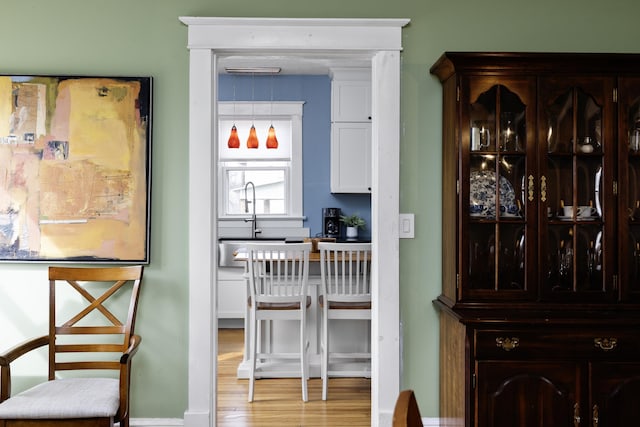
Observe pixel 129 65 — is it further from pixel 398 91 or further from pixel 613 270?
pixel 613 270

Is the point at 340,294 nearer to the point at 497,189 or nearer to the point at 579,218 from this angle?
the point at 497,189

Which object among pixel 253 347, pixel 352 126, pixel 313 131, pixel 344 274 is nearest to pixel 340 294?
pixel 344 274

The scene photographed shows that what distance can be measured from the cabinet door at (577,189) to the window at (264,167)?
3941 millimetres

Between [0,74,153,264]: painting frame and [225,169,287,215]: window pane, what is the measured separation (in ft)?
11.6

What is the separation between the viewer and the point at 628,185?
9.00ft

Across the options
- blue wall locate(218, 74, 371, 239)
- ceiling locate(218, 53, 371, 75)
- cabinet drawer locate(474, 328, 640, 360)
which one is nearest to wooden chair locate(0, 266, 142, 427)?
cabinet drawer locate(474, 328, 640, 360)

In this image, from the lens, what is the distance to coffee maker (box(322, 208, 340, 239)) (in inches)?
246

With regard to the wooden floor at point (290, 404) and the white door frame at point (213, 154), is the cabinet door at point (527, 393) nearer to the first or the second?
the white door frame at point (213, 154)

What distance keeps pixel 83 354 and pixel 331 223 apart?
3574 mm

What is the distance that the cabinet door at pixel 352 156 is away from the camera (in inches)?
242

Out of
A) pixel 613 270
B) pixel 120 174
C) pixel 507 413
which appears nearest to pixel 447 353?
pixel 507 413

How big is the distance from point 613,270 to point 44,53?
304 centimetres

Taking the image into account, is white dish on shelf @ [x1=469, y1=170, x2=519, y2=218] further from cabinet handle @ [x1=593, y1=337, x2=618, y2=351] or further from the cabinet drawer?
cabinet handle @ [x1=593, y1=337, x2=618, y2=351]

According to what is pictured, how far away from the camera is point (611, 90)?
107 inches
